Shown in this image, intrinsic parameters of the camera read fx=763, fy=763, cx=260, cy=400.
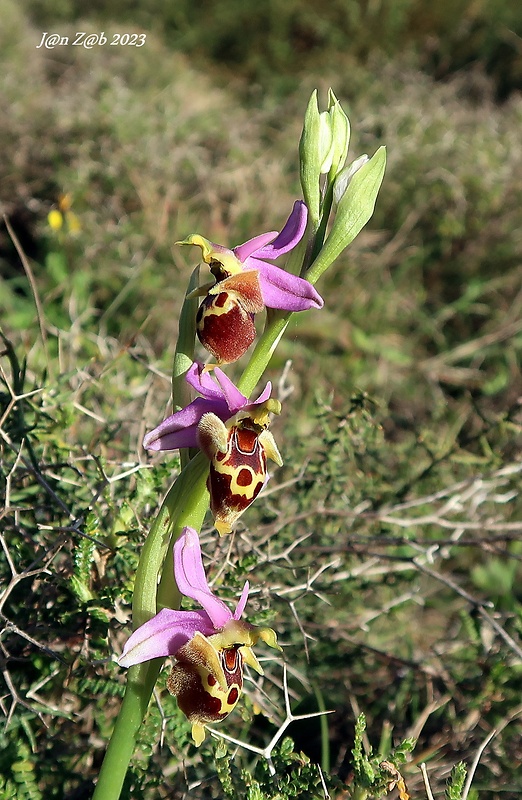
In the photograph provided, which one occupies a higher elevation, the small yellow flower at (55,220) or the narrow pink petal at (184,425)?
the narrow pink petal at (184,425)

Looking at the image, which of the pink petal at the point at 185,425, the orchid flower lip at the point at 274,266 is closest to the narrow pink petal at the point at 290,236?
the orchid flower lip at the point at 274,266

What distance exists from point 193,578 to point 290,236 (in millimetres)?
524

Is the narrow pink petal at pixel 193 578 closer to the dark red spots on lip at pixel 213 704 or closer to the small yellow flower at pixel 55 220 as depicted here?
the dark red spots on lip at pixel 213 704

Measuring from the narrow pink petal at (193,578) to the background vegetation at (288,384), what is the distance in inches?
8.1

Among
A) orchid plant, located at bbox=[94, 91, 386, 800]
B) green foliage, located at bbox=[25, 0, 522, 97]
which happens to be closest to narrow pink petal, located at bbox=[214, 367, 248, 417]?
orchid plant, located at bbox=[94, 91, 386, 800]

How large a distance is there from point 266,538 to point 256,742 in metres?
0.47

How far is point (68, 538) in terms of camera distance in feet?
4.17

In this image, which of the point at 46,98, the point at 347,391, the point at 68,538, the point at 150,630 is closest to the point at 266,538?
the point at 68,538

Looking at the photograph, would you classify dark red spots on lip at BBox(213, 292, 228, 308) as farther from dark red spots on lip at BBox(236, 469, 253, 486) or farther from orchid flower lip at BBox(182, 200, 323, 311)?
dark red spots on lip at BBox(236, 469, 253, 486)

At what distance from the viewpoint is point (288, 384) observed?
2.84 m

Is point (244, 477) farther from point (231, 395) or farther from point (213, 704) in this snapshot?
point (213, 704)

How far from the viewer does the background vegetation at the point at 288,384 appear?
1.37 metres

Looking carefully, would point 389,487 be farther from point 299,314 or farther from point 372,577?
point 299,314

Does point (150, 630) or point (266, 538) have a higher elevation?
point (150, 630)
